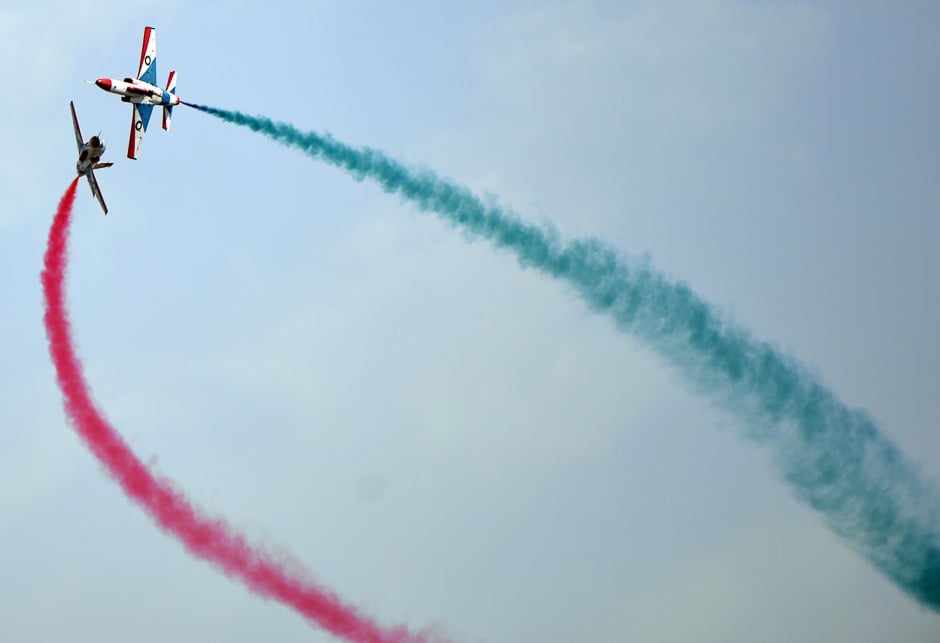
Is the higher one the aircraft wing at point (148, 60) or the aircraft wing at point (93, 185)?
the aircraft wing at point (148, 60)

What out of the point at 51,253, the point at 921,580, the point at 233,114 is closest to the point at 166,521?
the point at 51,253

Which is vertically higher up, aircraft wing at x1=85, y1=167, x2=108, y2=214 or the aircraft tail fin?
the aircraft tail fin

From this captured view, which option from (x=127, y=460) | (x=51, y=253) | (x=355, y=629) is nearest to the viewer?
(x=355, y=629)

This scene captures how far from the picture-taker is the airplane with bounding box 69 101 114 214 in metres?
66.1

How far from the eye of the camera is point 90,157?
66.2 meters

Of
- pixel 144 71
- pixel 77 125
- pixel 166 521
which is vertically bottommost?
pixel 166 521

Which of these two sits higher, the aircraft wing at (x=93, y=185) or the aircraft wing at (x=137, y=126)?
the aircraft wing at (x=137, y=126)

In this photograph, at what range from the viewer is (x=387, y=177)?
63.8m

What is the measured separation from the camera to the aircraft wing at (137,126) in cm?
6738

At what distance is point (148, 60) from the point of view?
6756 cm

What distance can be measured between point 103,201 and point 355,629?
24355 millimetres

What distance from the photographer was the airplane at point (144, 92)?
6606 centimetres

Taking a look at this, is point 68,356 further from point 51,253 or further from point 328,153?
point 328,153

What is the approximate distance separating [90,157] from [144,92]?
4.04 meters
